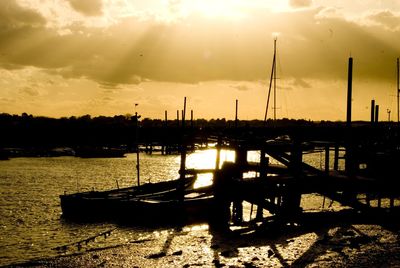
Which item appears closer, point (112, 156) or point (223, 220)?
point (223, 220)

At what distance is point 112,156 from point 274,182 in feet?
276

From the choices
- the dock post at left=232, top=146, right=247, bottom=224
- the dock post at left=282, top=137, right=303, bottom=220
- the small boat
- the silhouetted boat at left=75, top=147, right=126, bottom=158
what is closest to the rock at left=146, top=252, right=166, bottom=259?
the dock post at left=282, top=137, right=303, bottom=220

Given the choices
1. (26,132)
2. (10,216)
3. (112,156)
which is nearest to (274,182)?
(10,216)

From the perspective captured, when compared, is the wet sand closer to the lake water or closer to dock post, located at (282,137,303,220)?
dock post, located at (282,137,303,220)

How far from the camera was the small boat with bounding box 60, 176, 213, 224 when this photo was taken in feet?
76.5

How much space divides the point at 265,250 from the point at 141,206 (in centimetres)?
1087

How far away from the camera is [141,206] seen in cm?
2406

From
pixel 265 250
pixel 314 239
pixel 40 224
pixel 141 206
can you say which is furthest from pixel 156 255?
pixel 40 224

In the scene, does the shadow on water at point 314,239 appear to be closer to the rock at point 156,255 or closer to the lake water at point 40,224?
the rock at point 156,255

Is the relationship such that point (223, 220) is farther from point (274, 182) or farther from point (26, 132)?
point (26, 132)

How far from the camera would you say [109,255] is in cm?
1584

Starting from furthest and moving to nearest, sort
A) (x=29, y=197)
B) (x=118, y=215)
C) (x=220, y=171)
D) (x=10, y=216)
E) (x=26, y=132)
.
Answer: (x=26, y=132) < (x=29, y=197) < (x=10, y=216) < (x=118, y=215) < (x=220, y=171)

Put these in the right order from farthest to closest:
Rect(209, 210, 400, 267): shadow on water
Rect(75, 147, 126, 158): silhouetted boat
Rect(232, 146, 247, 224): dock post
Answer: Rect(75, 147, 126, 158): silhouetted boat → Rect(232, 146, 247, 224): dock post → Rect(209, 210, 400, 267): shadow on water

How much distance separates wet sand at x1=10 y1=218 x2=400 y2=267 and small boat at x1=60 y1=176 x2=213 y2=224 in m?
4.65
